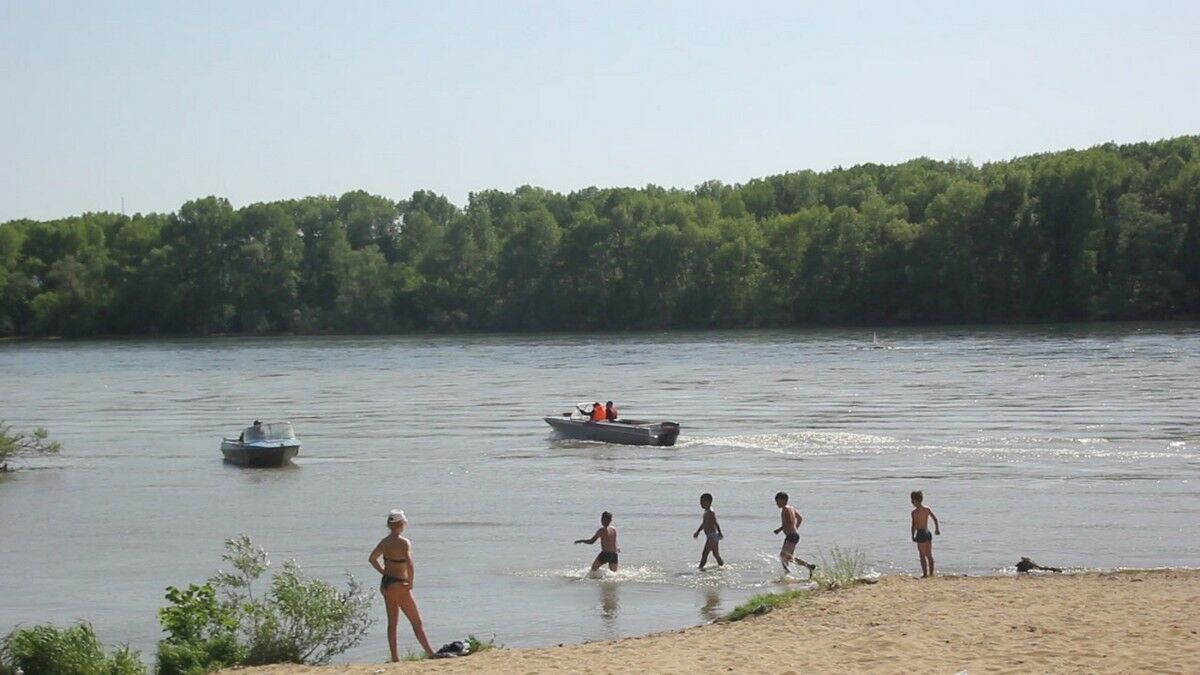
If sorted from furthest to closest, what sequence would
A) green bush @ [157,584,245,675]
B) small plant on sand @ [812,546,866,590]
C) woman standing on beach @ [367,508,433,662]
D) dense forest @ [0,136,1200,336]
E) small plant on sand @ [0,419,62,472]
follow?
dense forest @ [0,136,1200,336] < small plant on sand @ [0,419,62,472] < small plant on sand @ [812,546,866,590] < woman standing on beach @ [367,508,433,662] < green bush @ [157,584,245,675]

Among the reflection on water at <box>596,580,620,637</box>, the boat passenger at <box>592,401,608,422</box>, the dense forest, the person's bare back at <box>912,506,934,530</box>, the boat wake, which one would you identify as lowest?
the reflection on water at <box>596,580,620,637</box>

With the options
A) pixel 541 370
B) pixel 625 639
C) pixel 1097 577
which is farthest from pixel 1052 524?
pixel 541 370

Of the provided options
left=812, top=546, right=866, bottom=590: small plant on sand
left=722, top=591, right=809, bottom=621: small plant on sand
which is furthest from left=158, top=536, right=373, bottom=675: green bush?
left=812, top=546, right=866, bottom=590: small plant on sand

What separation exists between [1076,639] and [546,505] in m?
18.4

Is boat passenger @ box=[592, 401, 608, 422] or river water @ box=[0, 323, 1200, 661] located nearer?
river water @ box=[0, 323, 1200, 661]

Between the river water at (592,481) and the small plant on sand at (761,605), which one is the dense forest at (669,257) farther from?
the small plant on sand at (761,605)

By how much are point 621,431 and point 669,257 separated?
275 ft

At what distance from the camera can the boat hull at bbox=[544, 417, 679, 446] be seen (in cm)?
4166

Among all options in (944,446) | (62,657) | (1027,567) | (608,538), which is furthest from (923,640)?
(944,446)

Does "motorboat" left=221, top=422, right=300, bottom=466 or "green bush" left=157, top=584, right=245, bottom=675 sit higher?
"green bush" left=157, top=584, right=245, bottom=675

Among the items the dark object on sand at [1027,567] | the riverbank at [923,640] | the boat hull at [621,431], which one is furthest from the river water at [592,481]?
the riverbank at [923,640]

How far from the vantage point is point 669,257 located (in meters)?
126

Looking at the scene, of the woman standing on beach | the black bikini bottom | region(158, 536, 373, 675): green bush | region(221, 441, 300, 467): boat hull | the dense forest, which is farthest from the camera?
the dense forest

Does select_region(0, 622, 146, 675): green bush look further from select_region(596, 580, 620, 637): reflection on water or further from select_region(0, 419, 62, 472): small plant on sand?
select_region(0, 419, 62, 472): small plant on sand
